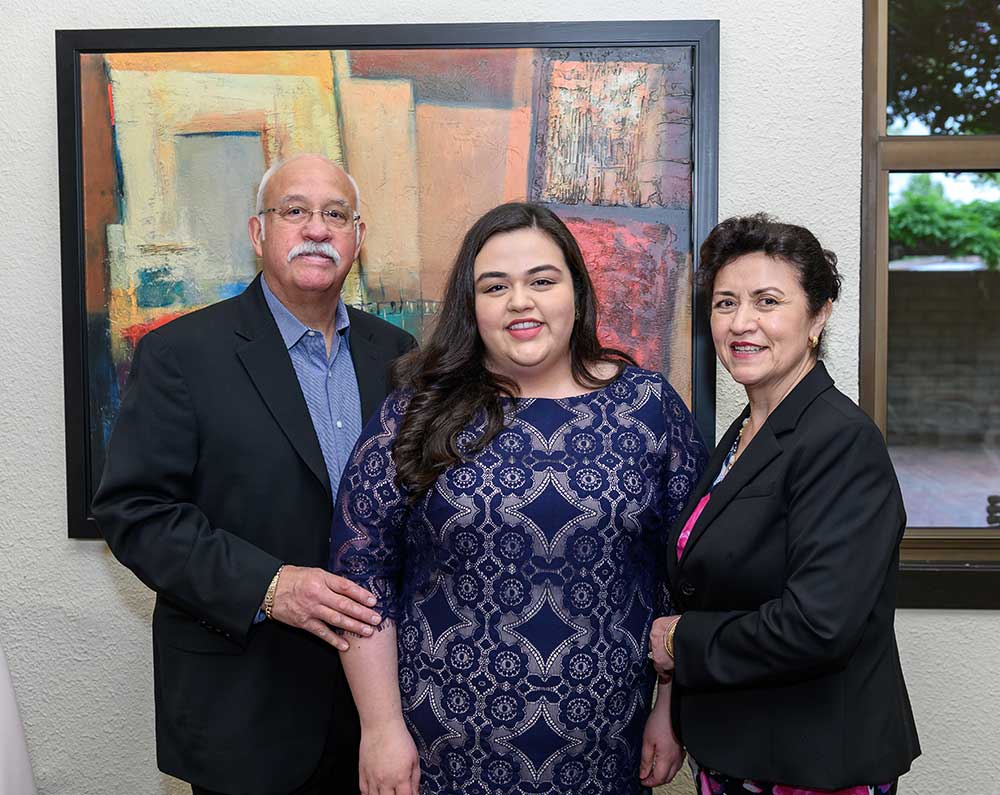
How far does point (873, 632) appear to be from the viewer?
4.66 feet

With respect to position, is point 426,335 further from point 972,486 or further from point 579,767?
A: point 972,486

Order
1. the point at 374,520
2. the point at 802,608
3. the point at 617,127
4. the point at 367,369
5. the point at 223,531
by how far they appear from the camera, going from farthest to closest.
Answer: the point at 617,127, the point at 367,369, the point at 223,531, the point at 374,520, the point at 802,608

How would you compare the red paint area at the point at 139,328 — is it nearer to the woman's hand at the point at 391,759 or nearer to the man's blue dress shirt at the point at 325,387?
the man's blue dress shirt at the point at 325,387

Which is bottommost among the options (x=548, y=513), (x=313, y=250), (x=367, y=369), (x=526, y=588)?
(x=526, y=588)

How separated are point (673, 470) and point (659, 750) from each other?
500 millimetres

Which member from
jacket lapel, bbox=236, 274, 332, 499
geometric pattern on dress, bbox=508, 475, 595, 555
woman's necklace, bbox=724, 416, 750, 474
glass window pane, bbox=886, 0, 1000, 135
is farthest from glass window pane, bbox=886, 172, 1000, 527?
jacket lapel, bbox=236, 274, 332, 499

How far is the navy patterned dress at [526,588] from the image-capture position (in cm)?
151

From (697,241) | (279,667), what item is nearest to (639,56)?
(697,241)

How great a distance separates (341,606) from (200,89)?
1.38 m

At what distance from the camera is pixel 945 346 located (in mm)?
2475

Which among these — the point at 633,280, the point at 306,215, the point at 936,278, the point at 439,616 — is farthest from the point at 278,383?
the point at 936,278

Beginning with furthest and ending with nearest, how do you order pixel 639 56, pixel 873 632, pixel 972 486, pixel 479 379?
pixel 972 486 → pixel 639 56 → pixel 479 379 → pixel 873 632

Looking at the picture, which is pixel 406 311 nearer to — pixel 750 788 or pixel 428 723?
pixel 428 723

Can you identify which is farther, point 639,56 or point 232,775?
point 639,56
